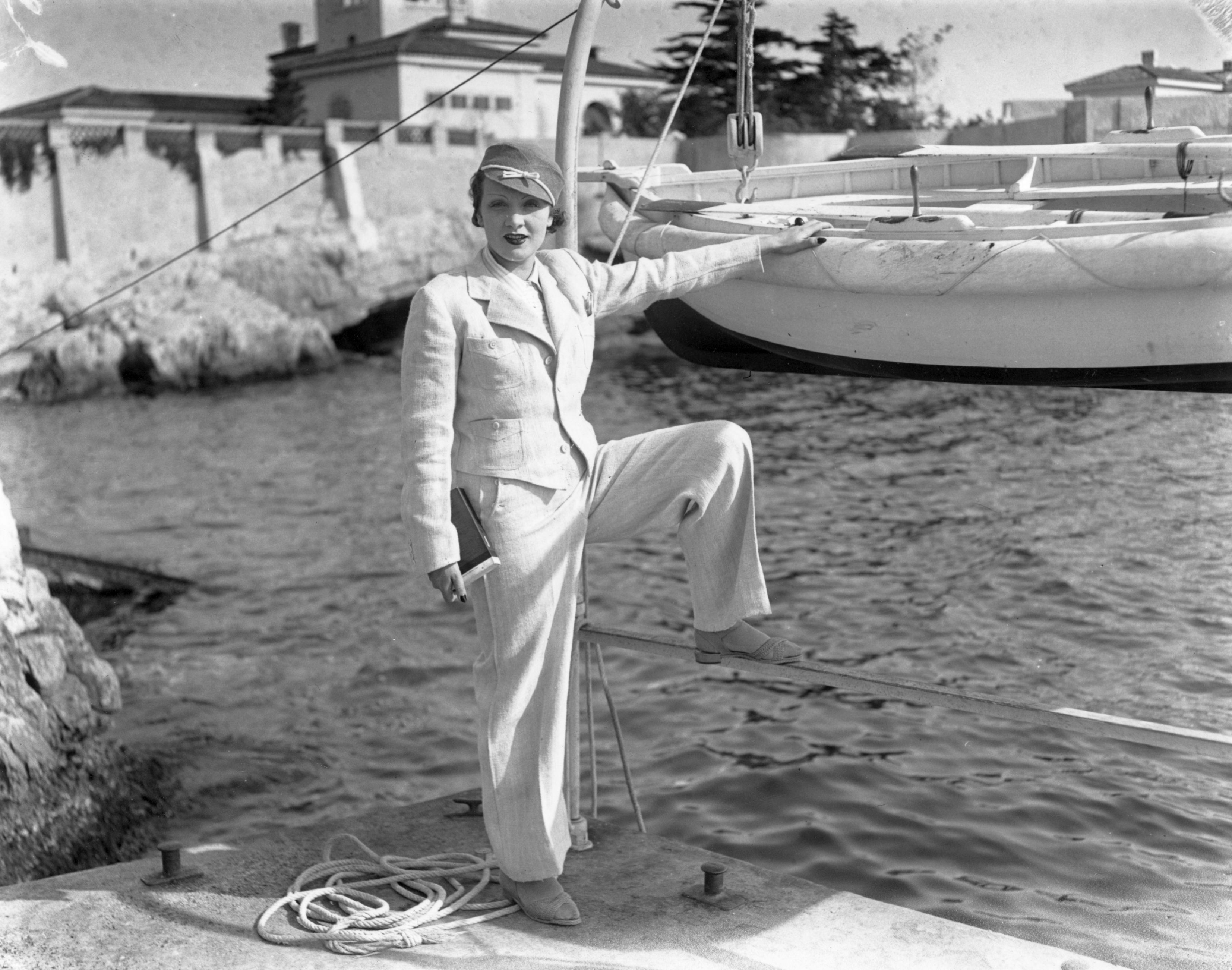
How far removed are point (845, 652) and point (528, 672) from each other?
1070 cm

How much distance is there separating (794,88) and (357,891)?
46.5 meters

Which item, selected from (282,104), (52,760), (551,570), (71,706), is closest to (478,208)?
(551,570)

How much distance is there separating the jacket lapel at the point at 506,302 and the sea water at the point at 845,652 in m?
5.24

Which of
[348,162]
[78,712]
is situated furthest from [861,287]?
[348,162]

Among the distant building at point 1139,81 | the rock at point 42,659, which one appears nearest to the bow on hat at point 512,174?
the rock at point 42,659

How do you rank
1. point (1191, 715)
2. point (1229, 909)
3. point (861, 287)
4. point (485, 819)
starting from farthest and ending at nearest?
point (1191, 715) < point (1229, 909) < point (861, 287) < point (485, 819)

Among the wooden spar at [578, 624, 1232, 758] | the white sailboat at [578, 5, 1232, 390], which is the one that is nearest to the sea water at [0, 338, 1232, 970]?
the white sailboat at [578, 5, 1232, 390]

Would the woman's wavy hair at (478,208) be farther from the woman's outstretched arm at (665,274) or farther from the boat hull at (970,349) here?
the boat hull at (970,349)

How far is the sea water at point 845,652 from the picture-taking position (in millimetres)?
9617

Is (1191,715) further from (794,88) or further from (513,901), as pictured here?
(794,88)

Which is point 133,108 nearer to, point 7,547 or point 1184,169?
point 7,547

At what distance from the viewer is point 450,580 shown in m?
3.96

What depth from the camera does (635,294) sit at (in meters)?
4.46

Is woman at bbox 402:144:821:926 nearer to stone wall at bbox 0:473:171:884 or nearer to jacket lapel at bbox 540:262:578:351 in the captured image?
jacket lapel at bbox 540:262:578:351
